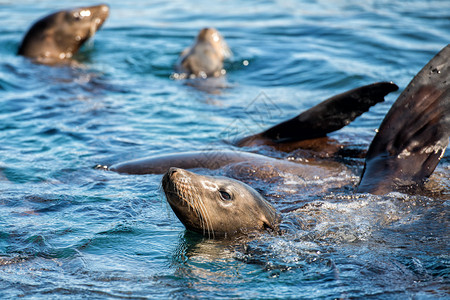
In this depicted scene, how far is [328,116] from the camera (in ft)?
19.8

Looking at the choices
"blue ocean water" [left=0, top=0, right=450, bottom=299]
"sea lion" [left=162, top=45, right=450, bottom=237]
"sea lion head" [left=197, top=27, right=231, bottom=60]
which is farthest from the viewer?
"sea lion head" [left=197, top=27, right=231, bottom=60]

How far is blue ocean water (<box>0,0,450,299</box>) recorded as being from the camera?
3.86m

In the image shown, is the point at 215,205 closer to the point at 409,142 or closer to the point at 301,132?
the point at 409,142

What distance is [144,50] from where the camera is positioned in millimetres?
11023

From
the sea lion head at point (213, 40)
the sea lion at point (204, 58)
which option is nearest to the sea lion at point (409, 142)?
the sea lion at point (204, 58)

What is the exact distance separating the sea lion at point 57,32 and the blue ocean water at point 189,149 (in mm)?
339

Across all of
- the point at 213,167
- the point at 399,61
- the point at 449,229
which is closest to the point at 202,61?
the point at 399,61

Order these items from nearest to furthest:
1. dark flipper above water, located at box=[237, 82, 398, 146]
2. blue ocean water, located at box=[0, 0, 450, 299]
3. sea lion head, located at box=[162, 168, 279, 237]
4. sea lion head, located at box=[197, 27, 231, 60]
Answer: blue ocean water, located at box=[0, 0, 450, 299] < sea lion head, located at box=[162, 168, 279, 237] < dark flipper above water, located at box=[237, 82, 398, 146] < sea lion head, located at box=[197, 27, 231, 60]

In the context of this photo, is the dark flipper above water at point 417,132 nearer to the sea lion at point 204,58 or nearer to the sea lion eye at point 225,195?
the sea lion eye at point 225,195

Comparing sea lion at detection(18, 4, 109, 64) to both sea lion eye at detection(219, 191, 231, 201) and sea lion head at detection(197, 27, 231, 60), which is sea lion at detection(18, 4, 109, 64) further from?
sea lion eye at detection(219, 191, 231, 201)

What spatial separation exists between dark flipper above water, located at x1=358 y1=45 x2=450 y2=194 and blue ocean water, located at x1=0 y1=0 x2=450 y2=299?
8.0 inches

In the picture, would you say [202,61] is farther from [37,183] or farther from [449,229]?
[449,229]

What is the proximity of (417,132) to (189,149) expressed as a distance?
2.45 m

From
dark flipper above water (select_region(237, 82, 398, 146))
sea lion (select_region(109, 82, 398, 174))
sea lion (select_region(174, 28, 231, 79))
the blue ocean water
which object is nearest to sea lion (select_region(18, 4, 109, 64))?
the blue ocean water
